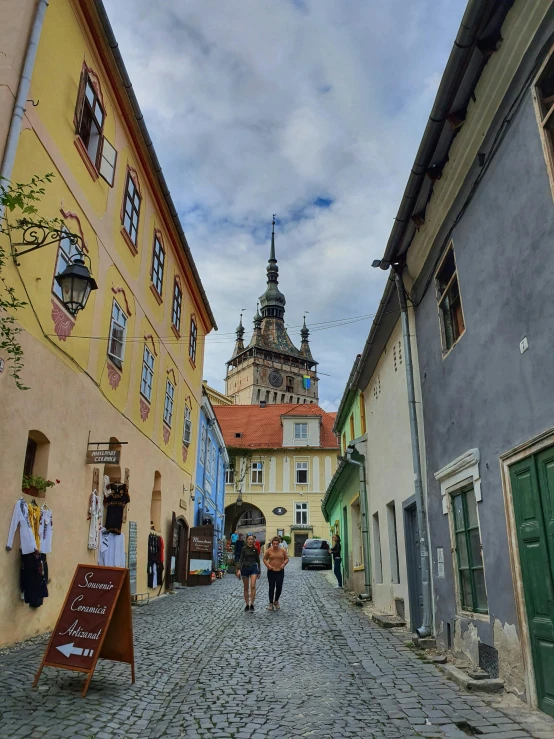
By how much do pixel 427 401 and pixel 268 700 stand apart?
14.8 feet

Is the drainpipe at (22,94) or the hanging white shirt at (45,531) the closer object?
the drainpipe at (22,94)

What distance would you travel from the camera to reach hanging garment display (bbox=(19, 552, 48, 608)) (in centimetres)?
761

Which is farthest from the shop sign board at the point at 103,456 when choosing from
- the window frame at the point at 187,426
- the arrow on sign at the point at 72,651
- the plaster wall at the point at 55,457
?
the window frame at the point at 187,426

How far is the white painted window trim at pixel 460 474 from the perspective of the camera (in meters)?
6.34

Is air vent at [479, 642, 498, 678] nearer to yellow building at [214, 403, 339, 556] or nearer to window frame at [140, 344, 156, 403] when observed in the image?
window frame at [140, 344, 156, 403]

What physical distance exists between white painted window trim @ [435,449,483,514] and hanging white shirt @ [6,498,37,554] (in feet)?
17.2

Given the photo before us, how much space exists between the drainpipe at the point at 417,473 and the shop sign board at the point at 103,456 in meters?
4.79

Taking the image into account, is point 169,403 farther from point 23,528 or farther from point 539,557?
point 539,557

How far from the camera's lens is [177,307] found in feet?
58.2

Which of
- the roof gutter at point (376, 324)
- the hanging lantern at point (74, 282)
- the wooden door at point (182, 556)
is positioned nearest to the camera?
the hanging lantern at point (74, 282)

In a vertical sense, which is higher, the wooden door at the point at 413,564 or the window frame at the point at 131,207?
the window frame at the point at 131,207

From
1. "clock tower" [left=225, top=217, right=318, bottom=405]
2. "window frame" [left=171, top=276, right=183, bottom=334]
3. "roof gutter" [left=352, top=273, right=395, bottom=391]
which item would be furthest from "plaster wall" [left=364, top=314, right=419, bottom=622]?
"clock tower" [left=225, top=217, right=318, bottom=405]

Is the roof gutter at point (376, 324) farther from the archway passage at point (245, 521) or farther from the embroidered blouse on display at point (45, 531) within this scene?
the archway passage at point (245, 521)

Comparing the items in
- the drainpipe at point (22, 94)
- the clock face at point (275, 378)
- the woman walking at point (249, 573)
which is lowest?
the woman walking at point (249, 573)
